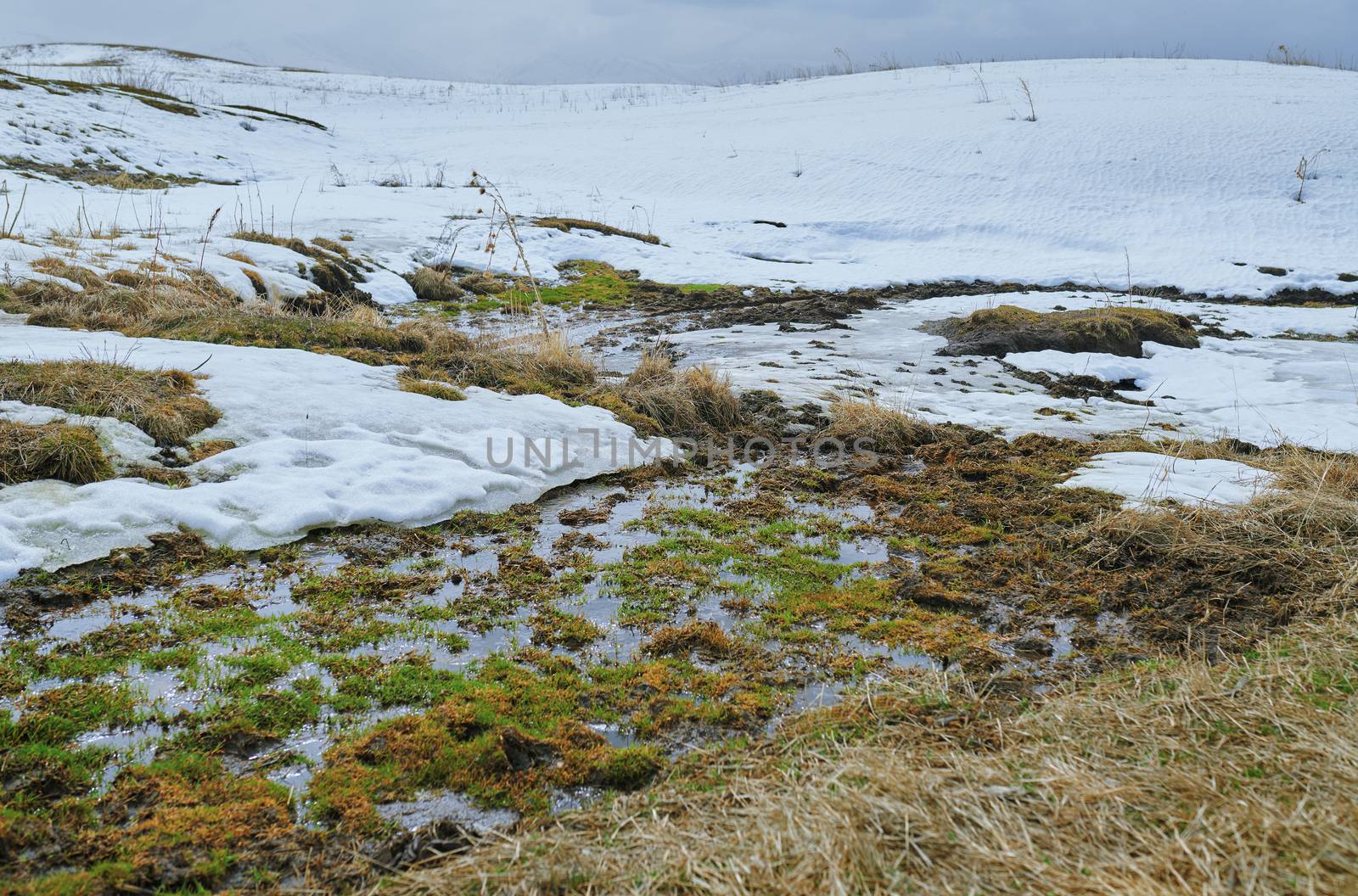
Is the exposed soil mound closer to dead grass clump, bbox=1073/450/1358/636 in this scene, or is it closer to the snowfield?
the snowfield

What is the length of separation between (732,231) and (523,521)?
65.5ft

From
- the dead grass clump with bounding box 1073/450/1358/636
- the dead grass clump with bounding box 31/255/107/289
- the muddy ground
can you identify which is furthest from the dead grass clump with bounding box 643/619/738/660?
the dead grass clump with bounding box 31/255/107/289

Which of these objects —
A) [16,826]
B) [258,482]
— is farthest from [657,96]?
[16,826]

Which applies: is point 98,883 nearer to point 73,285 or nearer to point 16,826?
point 16,826

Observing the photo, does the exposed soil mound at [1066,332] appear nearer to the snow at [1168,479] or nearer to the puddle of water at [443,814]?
the snow at [1168,479]

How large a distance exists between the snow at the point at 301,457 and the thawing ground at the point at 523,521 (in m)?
0.04

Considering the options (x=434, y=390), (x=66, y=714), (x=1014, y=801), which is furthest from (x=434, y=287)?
(x=1014, y=801)

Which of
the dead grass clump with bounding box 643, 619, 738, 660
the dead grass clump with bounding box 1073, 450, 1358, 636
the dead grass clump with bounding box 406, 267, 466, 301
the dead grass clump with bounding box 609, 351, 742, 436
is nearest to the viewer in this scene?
the dead grass clump with bounding box 643, 619, 738, 660

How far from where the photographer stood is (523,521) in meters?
6.36

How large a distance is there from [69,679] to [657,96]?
5423 centimetres

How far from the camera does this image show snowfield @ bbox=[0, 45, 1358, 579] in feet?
22.3

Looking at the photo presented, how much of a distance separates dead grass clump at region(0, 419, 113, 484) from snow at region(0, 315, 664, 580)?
0.19 meters

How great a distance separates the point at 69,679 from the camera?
380 cm

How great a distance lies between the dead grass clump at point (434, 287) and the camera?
15.9 meters
